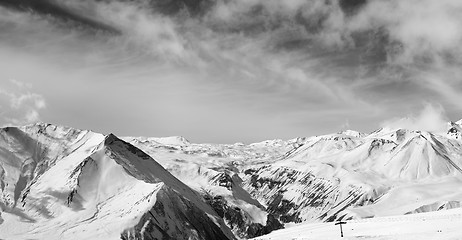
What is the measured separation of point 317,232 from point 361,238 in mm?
21575

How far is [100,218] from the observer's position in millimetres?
196750

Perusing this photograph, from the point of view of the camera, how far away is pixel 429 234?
79312 millimetres

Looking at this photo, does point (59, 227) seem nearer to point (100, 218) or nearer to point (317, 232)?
point (100, 218)

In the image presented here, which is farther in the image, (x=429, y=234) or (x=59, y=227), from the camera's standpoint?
(x=59, y=227)

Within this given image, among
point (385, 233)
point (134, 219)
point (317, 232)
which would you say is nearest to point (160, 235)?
point (134, 219)

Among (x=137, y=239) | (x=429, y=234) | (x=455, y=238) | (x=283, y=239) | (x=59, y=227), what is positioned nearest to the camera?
(x=455, y=238)

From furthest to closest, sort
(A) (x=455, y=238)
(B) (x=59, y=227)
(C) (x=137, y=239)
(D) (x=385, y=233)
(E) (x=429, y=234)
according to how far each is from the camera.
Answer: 1. (B) (x=59, y=227)
2. (C) (x=137, y=239)
3. (D) (x=385, y=233)
4. (E) (x=429, y=234)
5. (A) (x=455, y=238)

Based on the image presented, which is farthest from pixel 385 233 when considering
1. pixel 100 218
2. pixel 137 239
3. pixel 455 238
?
pixel 100 218

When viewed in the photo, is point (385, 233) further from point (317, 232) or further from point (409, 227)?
point (317, 232)

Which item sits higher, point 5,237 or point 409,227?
point 5,237

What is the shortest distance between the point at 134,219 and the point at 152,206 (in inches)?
422

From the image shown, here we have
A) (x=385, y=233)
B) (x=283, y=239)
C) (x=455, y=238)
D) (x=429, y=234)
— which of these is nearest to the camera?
(x=455, y=238)

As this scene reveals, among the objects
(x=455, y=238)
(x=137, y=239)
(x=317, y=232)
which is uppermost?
(x=137, y=239)

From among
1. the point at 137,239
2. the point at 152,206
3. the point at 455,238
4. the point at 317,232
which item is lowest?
the point at 455,238
